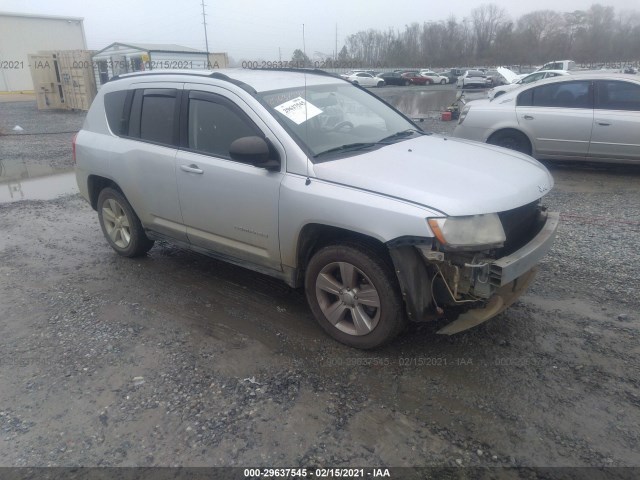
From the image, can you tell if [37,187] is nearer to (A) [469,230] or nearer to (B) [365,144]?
(B) [365,144]

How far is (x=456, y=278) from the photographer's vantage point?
9.70 feet

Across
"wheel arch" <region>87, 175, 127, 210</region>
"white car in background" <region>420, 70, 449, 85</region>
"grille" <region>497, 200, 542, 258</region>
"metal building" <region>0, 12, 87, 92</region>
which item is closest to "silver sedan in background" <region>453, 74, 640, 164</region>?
"grille" <region>497, 200, 542, 258</region>

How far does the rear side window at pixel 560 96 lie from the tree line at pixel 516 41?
10.4 meters

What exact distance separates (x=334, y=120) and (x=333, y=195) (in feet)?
3.38

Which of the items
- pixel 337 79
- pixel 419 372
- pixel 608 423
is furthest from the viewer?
pixel 337 79

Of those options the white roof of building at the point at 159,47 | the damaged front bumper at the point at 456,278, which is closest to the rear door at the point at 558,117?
the damaged front bumper at the point at 456,278

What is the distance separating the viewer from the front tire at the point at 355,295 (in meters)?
3.13

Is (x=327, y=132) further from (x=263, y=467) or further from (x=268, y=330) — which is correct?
(x=263, y=467)

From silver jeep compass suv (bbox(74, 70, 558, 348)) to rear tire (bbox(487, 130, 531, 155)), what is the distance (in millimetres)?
4309

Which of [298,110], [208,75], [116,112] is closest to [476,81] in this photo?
[116,112]

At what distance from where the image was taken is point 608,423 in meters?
2.67

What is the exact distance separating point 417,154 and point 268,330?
1.73 m

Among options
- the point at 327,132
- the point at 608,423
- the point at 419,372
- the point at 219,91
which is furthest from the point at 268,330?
the point at 608,423

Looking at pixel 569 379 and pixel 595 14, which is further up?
pixel 595 14
